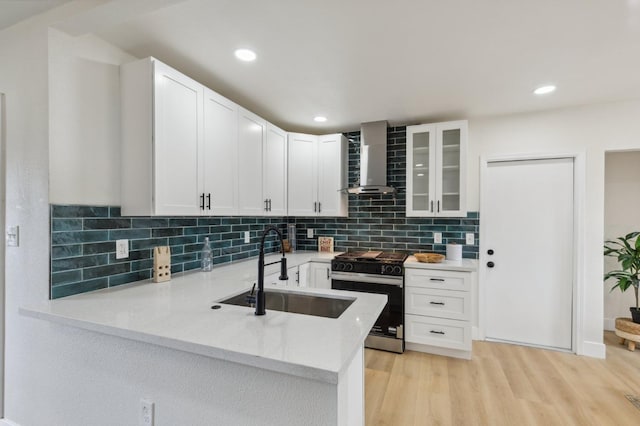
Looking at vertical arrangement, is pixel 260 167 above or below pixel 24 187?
above

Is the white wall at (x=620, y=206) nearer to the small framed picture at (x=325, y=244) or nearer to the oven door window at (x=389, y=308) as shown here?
the oven door window at (x=389, y=308)

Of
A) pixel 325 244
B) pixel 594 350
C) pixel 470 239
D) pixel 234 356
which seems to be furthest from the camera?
pixel 325 244

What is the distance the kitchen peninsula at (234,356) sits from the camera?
981mm

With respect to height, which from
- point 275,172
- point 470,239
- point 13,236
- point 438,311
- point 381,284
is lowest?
point 438,311

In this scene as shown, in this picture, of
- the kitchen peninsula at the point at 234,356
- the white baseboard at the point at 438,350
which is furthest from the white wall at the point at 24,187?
the white baseboard at the point at 438,350

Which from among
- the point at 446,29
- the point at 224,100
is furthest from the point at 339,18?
the point at 224,100

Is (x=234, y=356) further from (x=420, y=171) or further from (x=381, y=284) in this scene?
(x=420, y=171)

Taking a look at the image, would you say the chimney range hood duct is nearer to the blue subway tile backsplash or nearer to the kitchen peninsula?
the blue subway tile backsplash

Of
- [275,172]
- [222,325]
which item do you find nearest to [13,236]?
[222,325]

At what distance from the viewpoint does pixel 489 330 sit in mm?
3217

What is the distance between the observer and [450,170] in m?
3.13

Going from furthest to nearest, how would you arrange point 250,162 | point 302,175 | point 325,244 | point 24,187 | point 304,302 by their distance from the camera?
1. point 325,244
2. point 302,175
3. point 250,162
4. point 304,302
5. point 24,187

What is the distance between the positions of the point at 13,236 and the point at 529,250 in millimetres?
4317

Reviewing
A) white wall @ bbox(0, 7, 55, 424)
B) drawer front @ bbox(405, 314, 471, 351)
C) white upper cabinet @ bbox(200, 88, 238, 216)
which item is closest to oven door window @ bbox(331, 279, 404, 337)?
drawer front @ bbox(405, 314, 471, 351)
